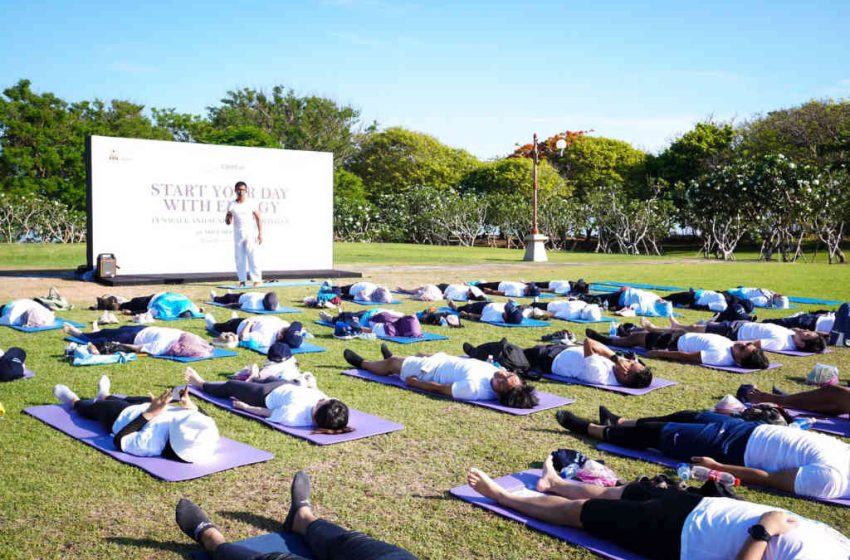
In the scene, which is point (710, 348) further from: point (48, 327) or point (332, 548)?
point (48, 327)

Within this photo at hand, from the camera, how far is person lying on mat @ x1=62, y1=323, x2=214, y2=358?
727cm

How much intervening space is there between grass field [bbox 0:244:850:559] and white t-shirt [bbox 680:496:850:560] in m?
0.61

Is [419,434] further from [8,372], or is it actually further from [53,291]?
[53,291]

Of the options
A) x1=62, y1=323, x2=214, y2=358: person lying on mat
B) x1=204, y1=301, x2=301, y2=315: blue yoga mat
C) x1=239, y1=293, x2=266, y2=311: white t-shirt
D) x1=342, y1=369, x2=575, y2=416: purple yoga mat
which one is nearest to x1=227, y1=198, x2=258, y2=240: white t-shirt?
x1=204, y1=301, x2=301, y2=315: blue yoga mat

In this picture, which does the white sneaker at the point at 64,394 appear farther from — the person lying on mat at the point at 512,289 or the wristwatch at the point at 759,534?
the person lying on mat at the point at 512,289

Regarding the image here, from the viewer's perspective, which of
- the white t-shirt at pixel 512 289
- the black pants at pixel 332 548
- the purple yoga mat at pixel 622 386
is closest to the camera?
the black pants at pixel 332 548

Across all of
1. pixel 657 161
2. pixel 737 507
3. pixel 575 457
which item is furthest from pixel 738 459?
pixel 657 161

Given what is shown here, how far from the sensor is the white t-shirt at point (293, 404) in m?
5.14

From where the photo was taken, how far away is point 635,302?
11.5m

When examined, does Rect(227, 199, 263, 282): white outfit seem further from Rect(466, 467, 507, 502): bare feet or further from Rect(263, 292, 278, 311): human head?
Rect(466, 467, 507, 502): bare feet

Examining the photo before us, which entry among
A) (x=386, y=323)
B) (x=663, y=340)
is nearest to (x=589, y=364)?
(x=663, y=340)

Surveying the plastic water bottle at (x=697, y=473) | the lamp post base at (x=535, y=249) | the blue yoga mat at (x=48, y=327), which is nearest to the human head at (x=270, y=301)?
the blue yoga mat at (x=48, y=327)

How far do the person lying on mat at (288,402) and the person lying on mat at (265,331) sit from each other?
6.50 ft

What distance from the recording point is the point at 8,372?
6137 millimetres
